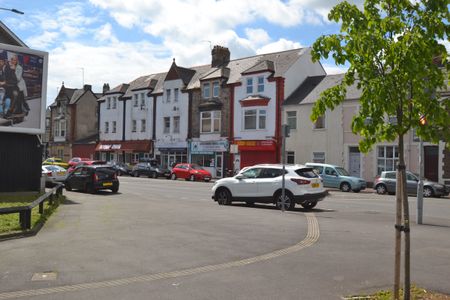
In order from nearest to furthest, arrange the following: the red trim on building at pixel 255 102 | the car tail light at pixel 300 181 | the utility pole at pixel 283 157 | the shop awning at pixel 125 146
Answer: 1. the utility pole at pixel 283 157
2. the car tail light at pixel 300 181
3. the red trim on building at pixel 255 102
4. the shop awning at pixel 125 146

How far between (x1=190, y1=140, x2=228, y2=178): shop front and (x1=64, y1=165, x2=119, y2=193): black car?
736 inches

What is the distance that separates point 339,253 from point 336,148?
92.1ft

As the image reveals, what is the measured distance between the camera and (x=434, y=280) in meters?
7.06

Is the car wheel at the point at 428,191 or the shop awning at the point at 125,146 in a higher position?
the shop awning at the point at 125,146

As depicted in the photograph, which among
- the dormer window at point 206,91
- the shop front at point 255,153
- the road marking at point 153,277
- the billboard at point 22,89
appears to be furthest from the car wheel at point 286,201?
the dormer window at point 206,91

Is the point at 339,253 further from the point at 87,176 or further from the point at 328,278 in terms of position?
the point at 87,176

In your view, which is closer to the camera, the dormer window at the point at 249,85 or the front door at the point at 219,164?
the dormer window at the point at 249,85

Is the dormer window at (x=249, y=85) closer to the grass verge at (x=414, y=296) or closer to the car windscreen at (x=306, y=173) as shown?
the car windscreen at (x=306, y=173)

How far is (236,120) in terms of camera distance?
43.3 metres

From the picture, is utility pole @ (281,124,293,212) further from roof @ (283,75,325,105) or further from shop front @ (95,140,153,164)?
shop front @ (95,140,153,164)

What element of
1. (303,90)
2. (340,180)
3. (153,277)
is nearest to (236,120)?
A: (303,90)

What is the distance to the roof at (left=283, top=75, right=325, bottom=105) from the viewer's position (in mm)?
39438

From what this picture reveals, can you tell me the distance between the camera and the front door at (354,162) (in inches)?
1401

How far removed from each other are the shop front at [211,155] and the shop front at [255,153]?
67.6 inches
